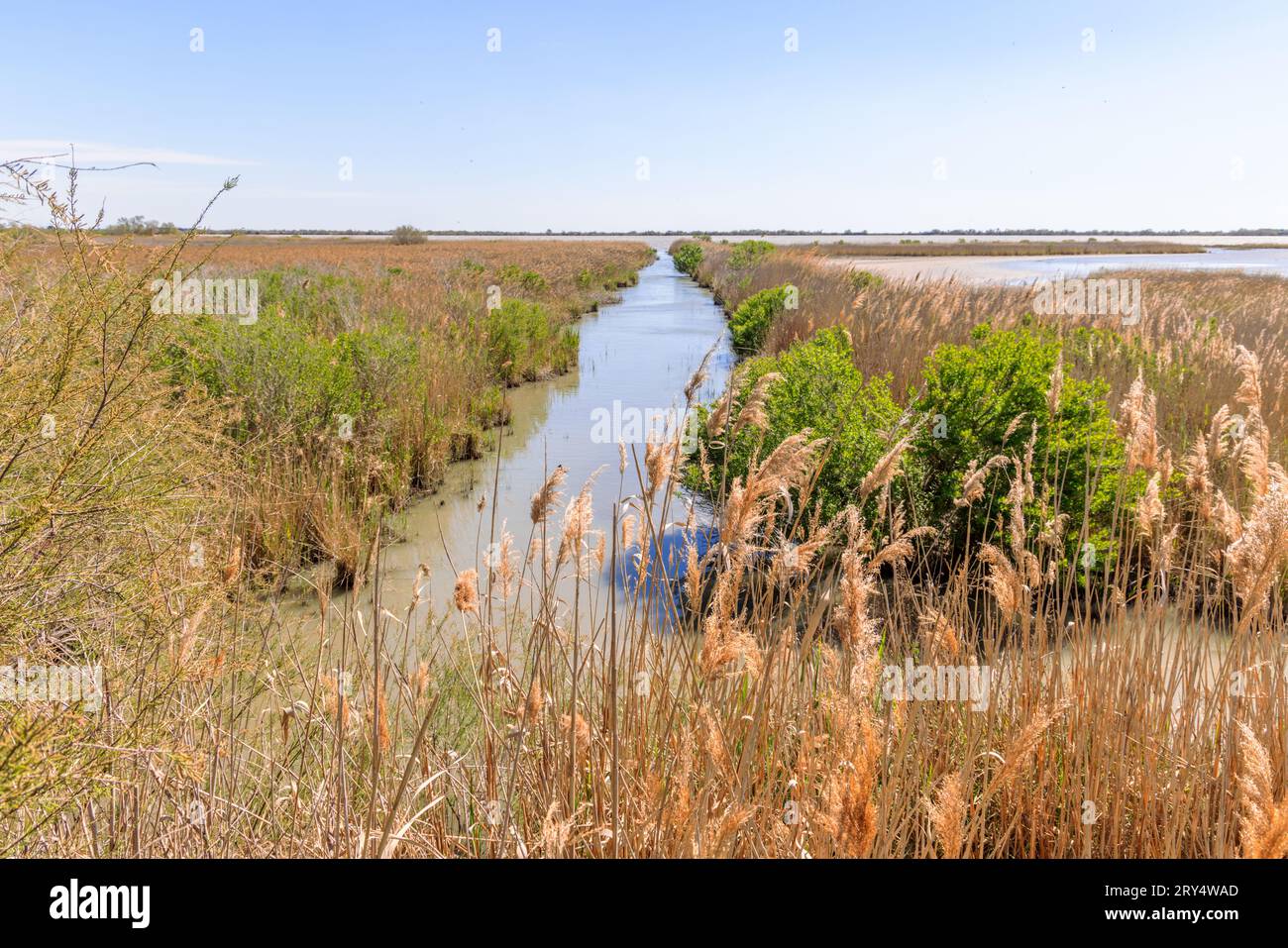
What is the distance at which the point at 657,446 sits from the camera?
2.03 metres

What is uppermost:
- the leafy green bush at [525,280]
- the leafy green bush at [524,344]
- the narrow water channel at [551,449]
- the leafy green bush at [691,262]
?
the leafy green bush at [691,262]

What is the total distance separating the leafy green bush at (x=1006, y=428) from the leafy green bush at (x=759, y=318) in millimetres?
8004

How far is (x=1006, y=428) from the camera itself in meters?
4.64

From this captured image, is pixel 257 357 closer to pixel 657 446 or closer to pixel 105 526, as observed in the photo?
pixel 105 526

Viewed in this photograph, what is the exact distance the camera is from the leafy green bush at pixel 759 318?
535 inches

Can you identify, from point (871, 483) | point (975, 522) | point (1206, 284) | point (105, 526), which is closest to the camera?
point (871, 483)

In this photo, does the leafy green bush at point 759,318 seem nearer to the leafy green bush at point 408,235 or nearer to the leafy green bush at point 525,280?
the leafy green bush at point 525,280

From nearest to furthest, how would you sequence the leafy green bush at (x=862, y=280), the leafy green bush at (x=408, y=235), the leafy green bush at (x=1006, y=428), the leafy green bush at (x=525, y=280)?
the leafy green bush at (x=1006, y=428), the leafy green bush at (x=862, y=280), the leafy green bush at (x=525, y=280), the leafy green bush at (x=408, y=235)

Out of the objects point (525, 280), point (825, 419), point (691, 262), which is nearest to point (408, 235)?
point (691, 262)

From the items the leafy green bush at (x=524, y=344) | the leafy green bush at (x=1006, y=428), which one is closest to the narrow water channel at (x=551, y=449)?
the leafy green bush at (x=524, y=344)

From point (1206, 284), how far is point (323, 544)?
23.6 m

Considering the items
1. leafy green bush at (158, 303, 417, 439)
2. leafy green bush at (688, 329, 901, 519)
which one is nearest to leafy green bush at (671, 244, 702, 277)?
leafy green bush at (158, 303, 417, 439)

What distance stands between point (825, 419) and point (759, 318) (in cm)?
917
